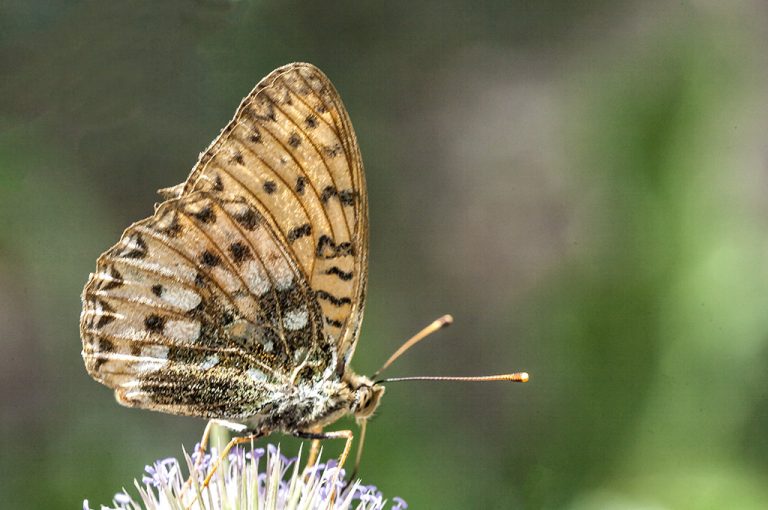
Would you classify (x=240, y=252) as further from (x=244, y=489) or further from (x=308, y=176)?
(x=244, y=489)

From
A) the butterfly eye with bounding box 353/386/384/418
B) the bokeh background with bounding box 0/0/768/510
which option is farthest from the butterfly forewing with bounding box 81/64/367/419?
the bokeh background with bounding box 0/0/768/510

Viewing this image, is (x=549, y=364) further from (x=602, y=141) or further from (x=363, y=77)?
(x=363, y=77)

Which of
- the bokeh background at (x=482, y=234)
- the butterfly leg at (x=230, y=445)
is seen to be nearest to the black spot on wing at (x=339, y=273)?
the butterfly leg at (x=230, y=445)

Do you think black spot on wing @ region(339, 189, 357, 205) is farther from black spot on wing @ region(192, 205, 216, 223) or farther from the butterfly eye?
the butterfly eye

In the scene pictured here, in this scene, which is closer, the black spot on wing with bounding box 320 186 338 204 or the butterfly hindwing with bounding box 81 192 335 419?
the butterfly hindwing with bounding box 81 192 335 419

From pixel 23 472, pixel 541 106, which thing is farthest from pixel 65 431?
pixel 541 106

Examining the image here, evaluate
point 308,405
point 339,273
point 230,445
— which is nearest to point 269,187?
point 339,273

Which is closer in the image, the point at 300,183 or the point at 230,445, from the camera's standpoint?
the point at 230,445
